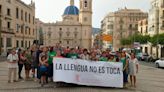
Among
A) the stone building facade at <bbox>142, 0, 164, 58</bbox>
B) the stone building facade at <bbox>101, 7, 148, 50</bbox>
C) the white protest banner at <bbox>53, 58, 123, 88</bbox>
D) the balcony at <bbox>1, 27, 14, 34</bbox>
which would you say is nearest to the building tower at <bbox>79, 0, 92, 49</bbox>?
the stone building facade at <bbox>101, 7, 148, 50</bbox>

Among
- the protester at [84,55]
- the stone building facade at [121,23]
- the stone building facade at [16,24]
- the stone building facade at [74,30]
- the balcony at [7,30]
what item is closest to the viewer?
the protester at [84,55]

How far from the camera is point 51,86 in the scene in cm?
1576

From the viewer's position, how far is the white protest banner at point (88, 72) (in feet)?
50.9

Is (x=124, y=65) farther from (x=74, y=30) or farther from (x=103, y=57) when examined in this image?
(x=74, y=30)

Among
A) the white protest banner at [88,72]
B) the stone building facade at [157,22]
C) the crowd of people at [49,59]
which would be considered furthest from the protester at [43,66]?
the stone building facade at [157,22]

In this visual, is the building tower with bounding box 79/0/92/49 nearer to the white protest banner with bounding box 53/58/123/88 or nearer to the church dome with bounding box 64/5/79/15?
the church dome with bounding box 64/5/79/15

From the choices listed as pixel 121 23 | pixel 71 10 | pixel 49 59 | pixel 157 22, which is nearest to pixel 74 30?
pixel 71 10

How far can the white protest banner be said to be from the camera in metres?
15.5

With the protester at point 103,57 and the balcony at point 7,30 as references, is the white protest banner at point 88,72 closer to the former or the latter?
the protester at point 103,57

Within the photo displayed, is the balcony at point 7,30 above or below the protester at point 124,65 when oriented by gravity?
above

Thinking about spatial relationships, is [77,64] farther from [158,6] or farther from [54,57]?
[158,6]

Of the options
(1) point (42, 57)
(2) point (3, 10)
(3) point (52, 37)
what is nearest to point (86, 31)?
(3) point (52, 37)

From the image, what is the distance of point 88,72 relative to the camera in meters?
16.0

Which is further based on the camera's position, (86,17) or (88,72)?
(86,17)
